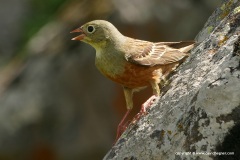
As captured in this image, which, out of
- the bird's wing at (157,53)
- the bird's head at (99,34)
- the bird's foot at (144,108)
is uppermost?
the bird's head at (99,34)

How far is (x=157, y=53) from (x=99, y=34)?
33.4 inches

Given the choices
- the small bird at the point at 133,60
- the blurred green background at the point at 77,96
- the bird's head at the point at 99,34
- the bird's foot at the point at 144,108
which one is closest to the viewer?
the bird's foot at the point at 144,108

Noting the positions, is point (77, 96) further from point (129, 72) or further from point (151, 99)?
point (151, 99)

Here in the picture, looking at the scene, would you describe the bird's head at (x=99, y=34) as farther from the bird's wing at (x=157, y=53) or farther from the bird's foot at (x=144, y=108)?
the bird's foot at (x=144, y=108)

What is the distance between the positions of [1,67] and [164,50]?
9019 millimetres

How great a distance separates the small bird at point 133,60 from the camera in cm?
741

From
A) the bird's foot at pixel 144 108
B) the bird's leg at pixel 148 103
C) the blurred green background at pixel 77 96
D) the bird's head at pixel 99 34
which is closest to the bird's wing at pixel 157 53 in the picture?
the bird's head at pixel 99 34

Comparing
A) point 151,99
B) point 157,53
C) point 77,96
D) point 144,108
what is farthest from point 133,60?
point 77,96

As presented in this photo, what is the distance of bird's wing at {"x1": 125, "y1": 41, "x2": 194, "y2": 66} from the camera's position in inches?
292

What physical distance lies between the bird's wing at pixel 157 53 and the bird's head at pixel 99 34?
310 mm

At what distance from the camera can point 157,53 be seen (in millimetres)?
7891

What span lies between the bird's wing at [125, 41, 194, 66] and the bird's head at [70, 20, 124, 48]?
0.31 meters

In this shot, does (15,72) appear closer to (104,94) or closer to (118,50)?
(104,94)

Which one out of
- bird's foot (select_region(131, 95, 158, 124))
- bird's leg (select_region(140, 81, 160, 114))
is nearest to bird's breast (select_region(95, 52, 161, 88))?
bird's leg (select_region(140, 81, 160, 114))
